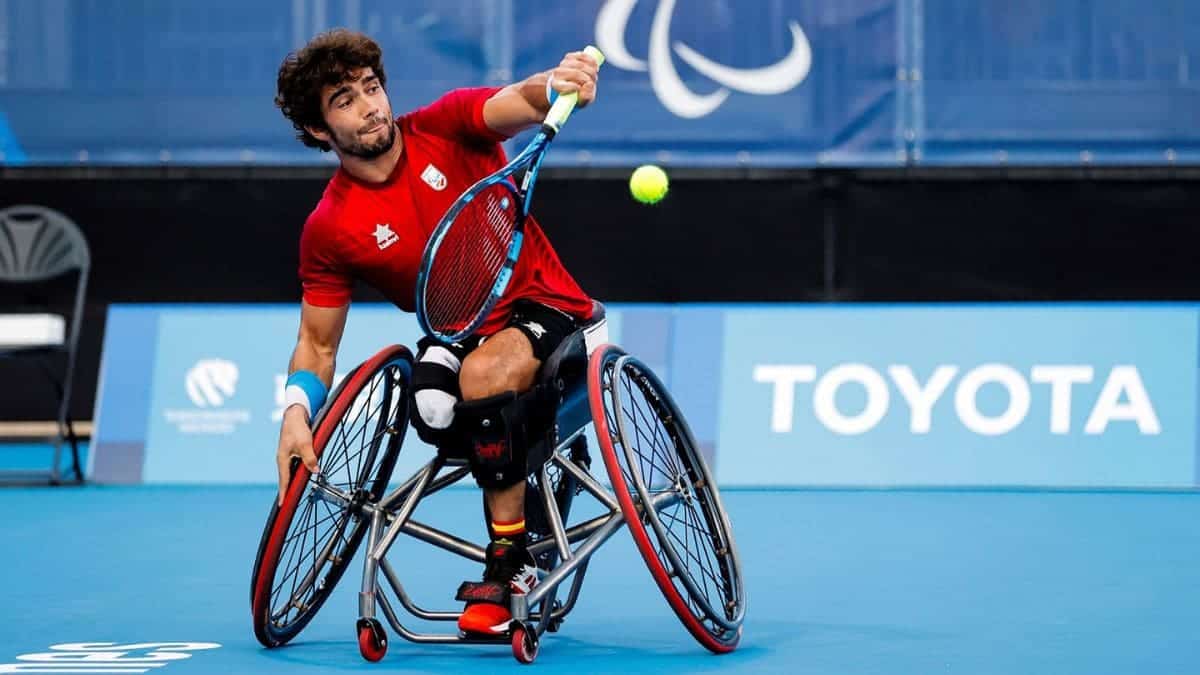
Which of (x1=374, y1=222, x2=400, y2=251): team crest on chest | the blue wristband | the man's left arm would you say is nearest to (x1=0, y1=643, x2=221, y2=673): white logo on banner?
the blue wristband

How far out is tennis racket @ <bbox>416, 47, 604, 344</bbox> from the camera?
3918 millimetres

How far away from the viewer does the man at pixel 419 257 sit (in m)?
4.00

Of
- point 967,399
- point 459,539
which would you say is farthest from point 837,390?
point 459,539

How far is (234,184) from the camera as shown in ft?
28.6

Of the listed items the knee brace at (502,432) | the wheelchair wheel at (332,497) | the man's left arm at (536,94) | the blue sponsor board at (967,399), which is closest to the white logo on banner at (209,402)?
the blue sponsor board at (967,399)

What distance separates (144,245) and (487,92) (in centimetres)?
491

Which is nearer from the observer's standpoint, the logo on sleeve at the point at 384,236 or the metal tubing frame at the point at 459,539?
the metal tubing frame at the point at 459,539

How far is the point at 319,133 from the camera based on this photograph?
14.0 ft

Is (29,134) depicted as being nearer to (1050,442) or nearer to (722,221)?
(722,221)

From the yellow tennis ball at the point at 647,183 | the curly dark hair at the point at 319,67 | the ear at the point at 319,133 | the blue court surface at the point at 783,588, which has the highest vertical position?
the curly dark hair at the point at 319,67

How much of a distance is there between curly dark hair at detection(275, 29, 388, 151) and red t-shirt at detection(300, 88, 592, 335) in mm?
170

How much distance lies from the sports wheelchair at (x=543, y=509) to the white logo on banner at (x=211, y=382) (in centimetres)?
357

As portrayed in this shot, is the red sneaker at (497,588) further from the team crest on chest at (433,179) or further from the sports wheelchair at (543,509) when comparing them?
the team crest on chest at (433,179)

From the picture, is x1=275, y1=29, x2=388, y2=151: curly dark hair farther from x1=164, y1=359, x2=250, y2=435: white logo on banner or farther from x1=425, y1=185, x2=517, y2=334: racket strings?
x1=164, y1=359, x2=250, y2=435: white logo on banner
